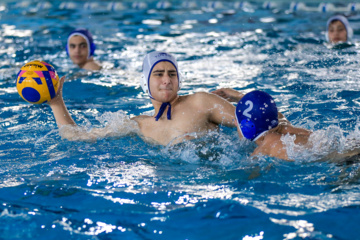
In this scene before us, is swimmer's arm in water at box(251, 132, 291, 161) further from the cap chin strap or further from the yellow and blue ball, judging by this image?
the yellow and blue ball

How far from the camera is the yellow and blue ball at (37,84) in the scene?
4.37 meters

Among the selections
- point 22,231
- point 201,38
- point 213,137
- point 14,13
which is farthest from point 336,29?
point 14,13

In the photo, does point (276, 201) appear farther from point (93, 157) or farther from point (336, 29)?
point (336, 29)

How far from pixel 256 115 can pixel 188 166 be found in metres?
0.72

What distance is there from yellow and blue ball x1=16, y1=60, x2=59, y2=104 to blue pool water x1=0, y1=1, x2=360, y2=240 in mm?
496

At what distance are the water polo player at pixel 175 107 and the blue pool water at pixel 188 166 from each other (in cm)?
13

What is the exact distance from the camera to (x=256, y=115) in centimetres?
376

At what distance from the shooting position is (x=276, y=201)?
3.24 m

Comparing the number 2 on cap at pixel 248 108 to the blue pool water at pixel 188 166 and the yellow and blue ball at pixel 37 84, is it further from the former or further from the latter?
the yellow and blue ball at pixel 37 84

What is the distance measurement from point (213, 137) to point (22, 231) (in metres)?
1.90

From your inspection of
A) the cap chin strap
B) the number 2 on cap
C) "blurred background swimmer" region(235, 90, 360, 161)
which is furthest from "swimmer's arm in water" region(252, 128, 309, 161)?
the cap chin strap

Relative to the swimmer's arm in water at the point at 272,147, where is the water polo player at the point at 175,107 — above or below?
above

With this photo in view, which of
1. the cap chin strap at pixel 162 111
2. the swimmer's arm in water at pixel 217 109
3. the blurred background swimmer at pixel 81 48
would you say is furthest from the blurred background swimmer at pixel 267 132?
the blurred background swimmer at pixel 81 48

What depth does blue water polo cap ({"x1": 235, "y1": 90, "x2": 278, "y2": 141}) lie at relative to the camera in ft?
12.4
